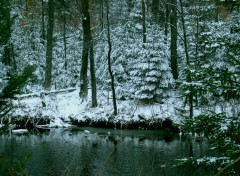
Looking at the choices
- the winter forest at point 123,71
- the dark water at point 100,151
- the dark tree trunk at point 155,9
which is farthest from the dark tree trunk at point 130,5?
the dark water at point 100,151

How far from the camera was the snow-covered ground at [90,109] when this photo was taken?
21.1 metres

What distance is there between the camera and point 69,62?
3259 centimetres

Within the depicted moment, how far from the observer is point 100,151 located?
14000 mm

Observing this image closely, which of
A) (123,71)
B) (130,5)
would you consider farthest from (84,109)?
(130,5)

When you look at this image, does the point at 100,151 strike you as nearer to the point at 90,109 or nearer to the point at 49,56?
the point at 90,109

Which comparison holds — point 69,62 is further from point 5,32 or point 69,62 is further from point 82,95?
point 5,32

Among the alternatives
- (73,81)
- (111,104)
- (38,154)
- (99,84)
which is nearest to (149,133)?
(111,104)

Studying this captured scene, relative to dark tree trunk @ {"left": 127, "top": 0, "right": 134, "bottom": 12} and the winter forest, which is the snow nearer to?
the winter forest

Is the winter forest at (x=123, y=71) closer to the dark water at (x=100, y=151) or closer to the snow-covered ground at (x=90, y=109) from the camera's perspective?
the snow-covered ground at (x=90, y=109)

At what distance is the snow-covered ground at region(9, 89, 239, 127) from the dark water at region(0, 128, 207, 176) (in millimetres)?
1971

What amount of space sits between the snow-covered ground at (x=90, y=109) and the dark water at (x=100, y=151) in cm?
197

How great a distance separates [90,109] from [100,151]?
911cm

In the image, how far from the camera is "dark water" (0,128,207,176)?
441 inches

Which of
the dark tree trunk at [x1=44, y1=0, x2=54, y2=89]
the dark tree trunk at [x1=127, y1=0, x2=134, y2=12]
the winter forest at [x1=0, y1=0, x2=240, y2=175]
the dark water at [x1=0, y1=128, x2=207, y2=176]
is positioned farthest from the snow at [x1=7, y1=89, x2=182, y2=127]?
the dark tree trunk at [x1=127, y1=0, x2=134, y2=12]
